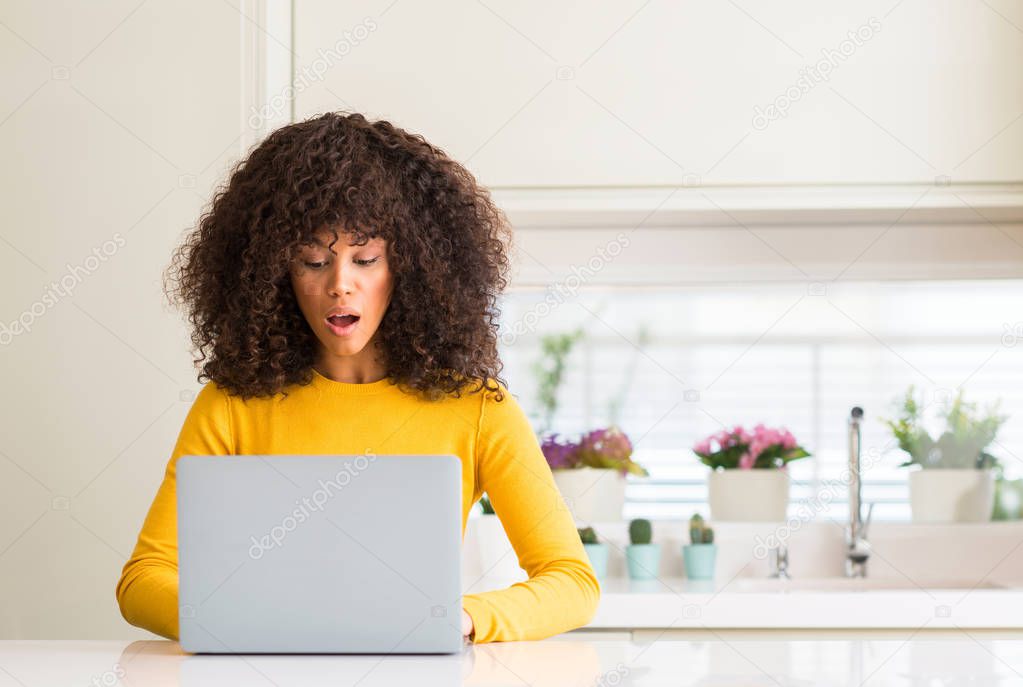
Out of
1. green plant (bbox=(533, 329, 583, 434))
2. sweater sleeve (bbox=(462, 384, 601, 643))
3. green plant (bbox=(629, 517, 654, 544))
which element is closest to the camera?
sweater sleeve (bbox=(462, 384, 601, 643))

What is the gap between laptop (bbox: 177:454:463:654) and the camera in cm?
98

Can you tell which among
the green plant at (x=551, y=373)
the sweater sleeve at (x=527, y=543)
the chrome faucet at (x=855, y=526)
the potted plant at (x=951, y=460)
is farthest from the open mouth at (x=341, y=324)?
the potted plant at (x=951, y=460)

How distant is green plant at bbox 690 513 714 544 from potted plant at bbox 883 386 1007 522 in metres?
0.54

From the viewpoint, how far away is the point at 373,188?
1.45 meters

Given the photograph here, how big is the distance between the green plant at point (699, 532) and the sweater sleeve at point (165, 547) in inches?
51.3

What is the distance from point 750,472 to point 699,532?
0.73 ft

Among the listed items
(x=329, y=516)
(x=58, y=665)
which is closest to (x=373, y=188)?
(x=329, y=516)

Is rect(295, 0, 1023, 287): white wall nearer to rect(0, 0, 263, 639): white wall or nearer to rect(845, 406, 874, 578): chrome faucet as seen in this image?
rect(0, 0, 263, 639): white wall

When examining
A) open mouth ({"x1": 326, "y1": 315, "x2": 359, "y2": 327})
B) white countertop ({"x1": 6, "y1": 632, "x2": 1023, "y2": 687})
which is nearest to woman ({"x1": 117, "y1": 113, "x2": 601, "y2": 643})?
open mouth ({"x1": 326, "y1": 315, "x2": 359, "y2": 327})

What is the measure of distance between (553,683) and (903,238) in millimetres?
1975

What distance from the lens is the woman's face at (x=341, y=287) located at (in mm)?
1396

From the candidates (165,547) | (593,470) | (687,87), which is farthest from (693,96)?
(165,547)

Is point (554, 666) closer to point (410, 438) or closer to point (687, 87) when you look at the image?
point (410, 438)

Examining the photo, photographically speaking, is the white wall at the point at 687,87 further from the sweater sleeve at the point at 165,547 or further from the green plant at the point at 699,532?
the sweater sleeve at the point at 165,547
